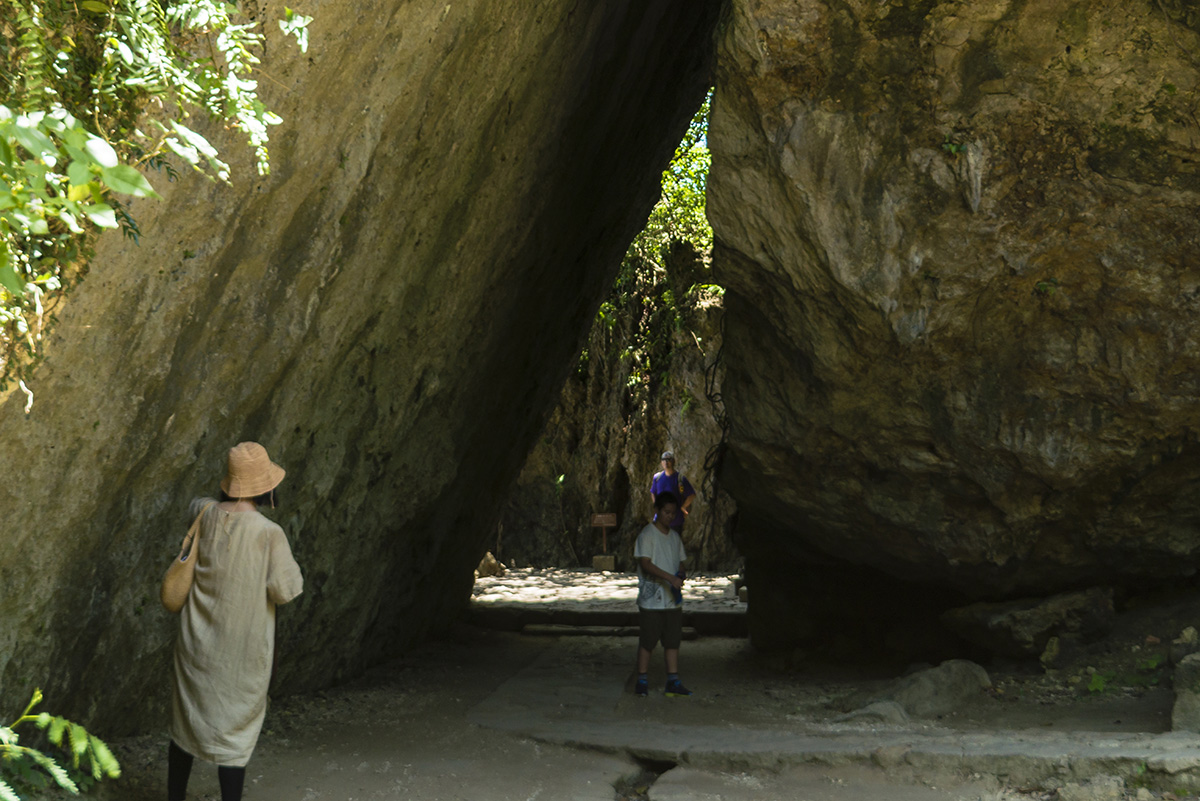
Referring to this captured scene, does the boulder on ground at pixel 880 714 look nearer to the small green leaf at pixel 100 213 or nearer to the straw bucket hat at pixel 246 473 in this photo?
the straw bucket hat at pixel 246 473

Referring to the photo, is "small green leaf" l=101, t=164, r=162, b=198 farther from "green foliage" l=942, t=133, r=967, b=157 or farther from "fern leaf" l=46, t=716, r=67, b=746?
"green foliage" l=942, t=133, r=967, b=157

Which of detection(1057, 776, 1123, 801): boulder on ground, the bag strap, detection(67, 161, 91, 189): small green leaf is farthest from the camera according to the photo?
detection(1057, 776, 1123, 801): boulder on ground

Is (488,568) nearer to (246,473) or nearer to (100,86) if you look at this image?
(246,473)

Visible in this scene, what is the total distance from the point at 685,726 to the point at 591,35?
453 centimetres

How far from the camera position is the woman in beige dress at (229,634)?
3426 mm

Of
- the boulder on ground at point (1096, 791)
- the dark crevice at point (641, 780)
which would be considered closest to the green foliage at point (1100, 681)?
the boulder on ground at point (1096, 791)

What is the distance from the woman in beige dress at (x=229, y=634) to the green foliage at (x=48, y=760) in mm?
311

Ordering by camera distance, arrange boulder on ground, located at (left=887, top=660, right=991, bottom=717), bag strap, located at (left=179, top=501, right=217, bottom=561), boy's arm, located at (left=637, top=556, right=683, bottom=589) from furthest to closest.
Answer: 1. boy's arm, located at (left=637, top=556, right=683, bottom=589)
2. boulder on ground, located at (left=887, top=660, right=991, bottom=717)
3. bag strap, located at (left=179, top=501, right=217, bottom=561)

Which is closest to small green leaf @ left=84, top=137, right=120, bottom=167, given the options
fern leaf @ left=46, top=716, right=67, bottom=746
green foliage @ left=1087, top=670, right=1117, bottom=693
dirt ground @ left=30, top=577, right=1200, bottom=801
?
fern leaf @ left=46, top=716, right=67, bottom=746

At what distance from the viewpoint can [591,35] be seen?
6.77 meters

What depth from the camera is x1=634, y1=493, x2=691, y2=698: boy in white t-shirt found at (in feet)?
21.5

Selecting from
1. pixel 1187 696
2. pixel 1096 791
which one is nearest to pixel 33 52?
pixel 1096 791

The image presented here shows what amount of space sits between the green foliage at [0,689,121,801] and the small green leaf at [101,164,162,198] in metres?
1.00

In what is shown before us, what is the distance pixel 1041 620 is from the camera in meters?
6.35
